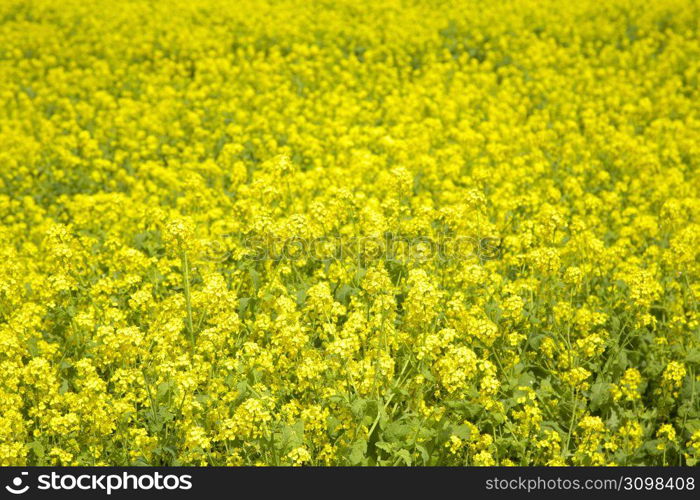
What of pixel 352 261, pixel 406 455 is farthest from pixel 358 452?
pixel 352 261

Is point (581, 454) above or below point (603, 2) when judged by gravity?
below

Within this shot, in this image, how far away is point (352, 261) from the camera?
19.9 feet

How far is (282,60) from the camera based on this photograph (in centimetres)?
1276

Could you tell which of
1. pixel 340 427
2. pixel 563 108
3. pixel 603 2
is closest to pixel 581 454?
pixel 340 427

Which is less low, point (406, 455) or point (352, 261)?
point (352, 261)

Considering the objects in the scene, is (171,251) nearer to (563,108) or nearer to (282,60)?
(563,108)

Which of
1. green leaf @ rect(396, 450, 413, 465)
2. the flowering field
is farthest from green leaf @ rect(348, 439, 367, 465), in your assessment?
green leaf @ rect(396, 450, 413, 465)

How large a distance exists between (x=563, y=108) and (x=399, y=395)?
6.89 m

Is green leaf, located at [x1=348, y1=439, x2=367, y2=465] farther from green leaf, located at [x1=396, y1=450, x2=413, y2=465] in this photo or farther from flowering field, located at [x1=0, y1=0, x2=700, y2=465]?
green leaf, located at [x1=396, y1=450, x2=413, y2=465]

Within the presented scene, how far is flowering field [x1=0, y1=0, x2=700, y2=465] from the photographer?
466 centimetres

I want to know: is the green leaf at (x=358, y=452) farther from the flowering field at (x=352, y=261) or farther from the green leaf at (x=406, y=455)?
the green leaf at (x=406, y=455)

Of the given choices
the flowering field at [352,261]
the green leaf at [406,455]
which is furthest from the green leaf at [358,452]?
the green leaf at [406,455]

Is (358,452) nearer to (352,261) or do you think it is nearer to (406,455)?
(406,455)

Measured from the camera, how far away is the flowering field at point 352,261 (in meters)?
4.66
